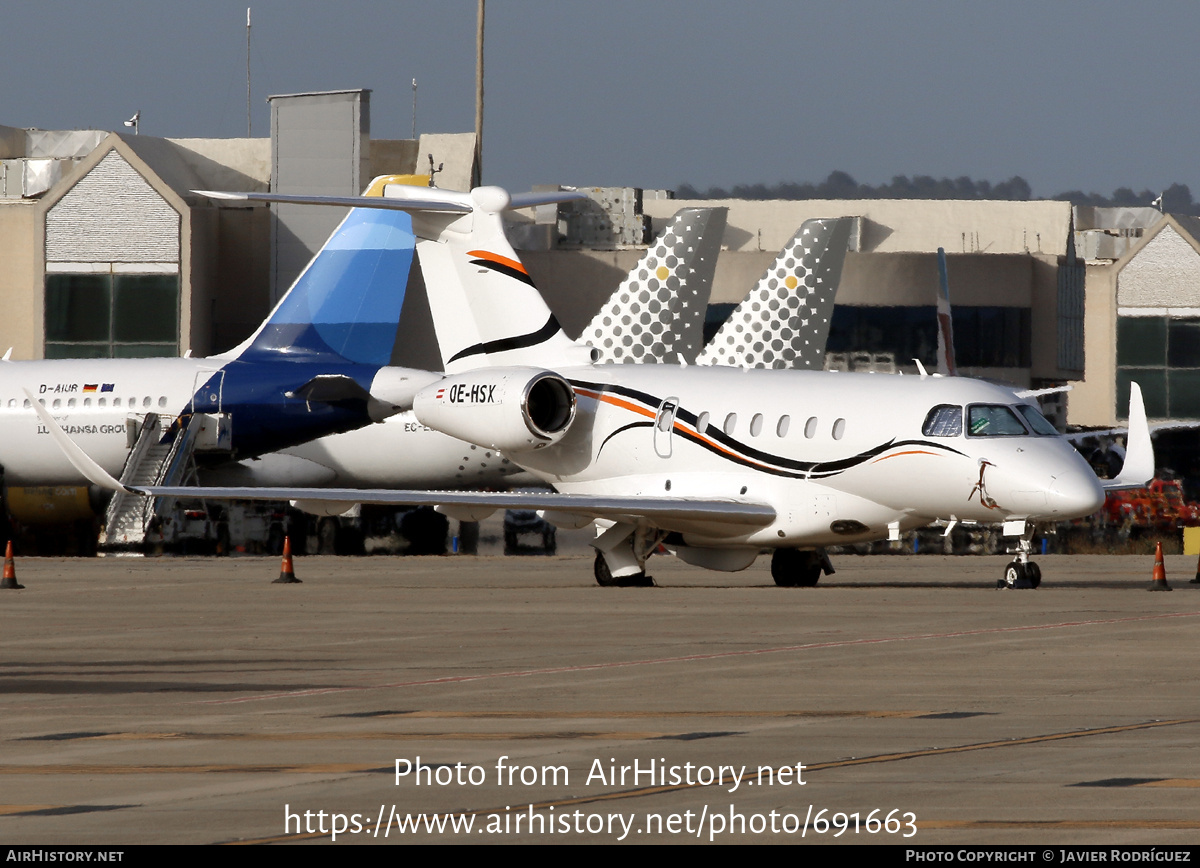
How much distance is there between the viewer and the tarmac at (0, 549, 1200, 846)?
9508 millimetres

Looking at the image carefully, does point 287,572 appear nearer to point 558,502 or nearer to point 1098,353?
point 558,502

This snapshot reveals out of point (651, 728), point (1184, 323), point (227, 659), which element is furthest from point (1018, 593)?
point (1184, 323)

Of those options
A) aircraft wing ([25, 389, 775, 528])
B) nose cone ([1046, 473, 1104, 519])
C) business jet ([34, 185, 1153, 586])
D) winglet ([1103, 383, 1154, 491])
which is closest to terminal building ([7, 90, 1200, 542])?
business jet ([34, 185, 1153, 586])

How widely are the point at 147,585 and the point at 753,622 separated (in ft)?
40.6

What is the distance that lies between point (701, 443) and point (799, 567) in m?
2.70

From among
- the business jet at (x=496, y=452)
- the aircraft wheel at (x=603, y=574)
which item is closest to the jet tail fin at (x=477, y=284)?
the business jet at (x=496, y=452)

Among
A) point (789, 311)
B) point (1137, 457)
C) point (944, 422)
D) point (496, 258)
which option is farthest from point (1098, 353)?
point (944, 422)

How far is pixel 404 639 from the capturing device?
2094 centimetres

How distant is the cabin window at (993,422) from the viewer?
2795 cm

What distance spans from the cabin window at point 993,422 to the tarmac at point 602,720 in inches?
95.5

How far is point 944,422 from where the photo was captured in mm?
28250

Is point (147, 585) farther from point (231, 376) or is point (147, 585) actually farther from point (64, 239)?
point (64, 239)

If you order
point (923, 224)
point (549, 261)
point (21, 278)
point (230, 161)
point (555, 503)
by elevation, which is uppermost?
point (230, 161)

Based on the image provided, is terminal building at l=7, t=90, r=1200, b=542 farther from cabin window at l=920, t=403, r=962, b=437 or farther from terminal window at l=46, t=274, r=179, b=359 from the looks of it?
cabin window at l=920, t=403, r=962, b=437
